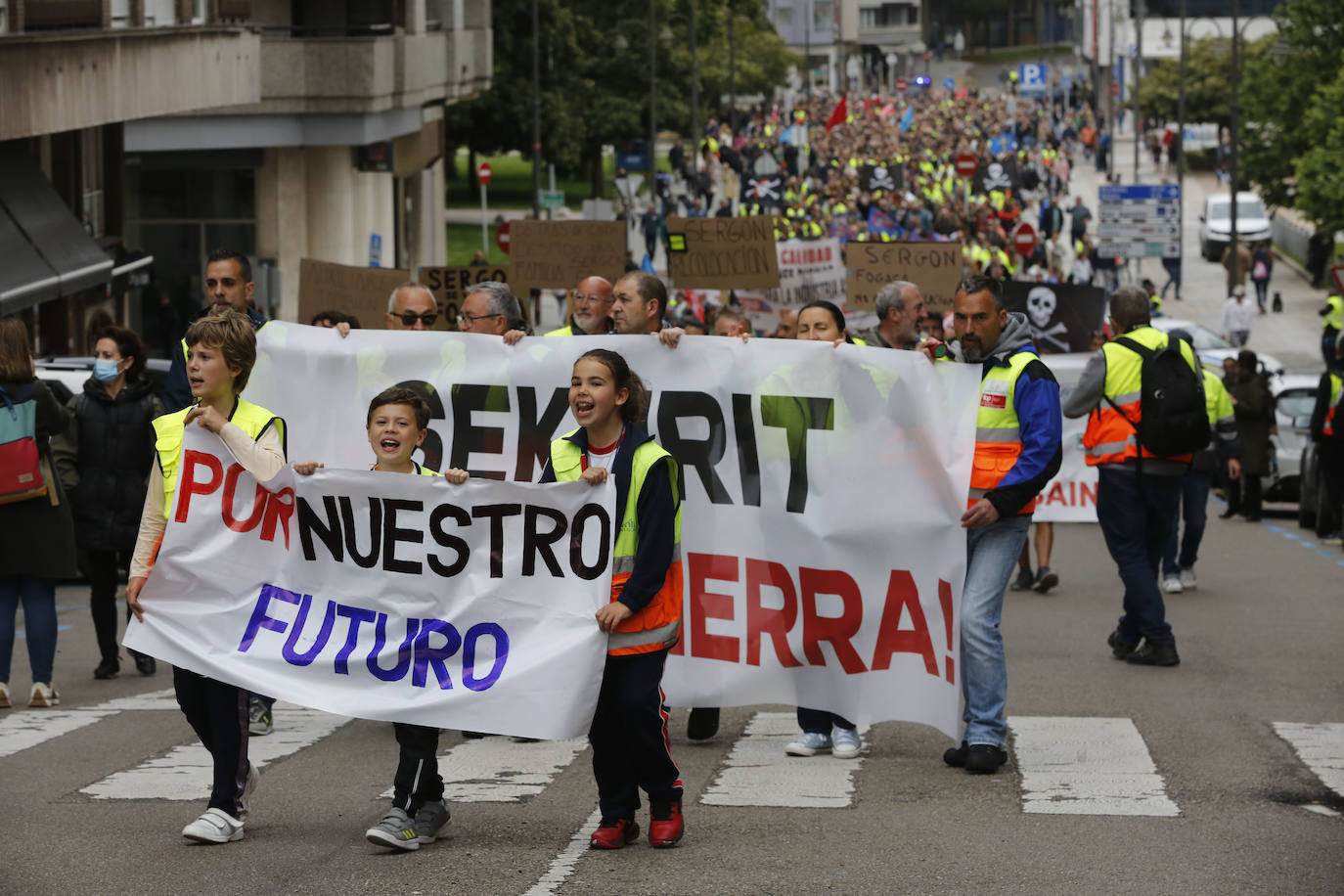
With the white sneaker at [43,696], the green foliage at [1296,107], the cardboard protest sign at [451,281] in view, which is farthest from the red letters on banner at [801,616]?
the green foliage at [1296,107]

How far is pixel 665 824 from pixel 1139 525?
4.88 m

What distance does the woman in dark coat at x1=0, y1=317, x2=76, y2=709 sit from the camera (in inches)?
391

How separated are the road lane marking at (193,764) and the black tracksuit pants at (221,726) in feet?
2.52

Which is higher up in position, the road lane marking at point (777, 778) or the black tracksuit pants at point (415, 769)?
the black tracksuit pants at point (415, 769)

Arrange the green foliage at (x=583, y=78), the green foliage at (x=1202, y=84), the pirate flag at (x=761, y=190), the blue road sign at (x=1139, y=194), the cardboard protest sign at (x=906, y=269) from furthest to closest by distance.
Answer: the green foliage at (x=1202, y=84)
the green foliage at (x=583, y=78)
the blue road sign at (x=1139, y=194)
the pirate flag at (x=761, y=190)
the cardboard protest sign at (x=906, y=269)

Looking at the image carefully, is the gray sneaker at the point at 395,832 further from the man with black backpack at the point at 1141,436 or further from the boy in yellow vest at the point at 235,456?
the man with black backpack at the point at 1141,436

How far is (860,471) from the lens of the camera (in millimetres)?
7949

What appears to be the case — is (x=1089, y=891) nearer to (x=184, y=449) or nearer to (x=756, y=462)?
(x=756, y=462)

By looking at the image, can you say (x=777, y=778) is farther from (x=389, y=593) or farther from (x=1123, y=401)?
(x=1123, y=401)

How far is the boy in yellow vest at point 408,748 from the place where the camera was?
6.66 m

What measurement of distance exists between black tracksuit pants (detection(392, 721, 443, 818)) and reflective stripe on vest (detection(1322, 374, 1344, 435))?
40.5 ft

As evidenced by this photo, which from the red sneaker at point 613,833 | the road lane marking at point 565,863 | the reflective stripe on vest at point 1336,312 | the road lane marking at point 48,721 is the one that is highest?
the reflective stripe on vest at point 1336,312

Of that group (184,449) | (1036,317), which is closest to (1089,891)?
(184,449)

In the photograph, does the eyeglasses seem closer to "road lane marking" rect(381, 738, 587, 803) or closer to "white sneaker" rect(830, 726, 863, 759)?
"road lane marking" rect(381, 738, 587, 803)
